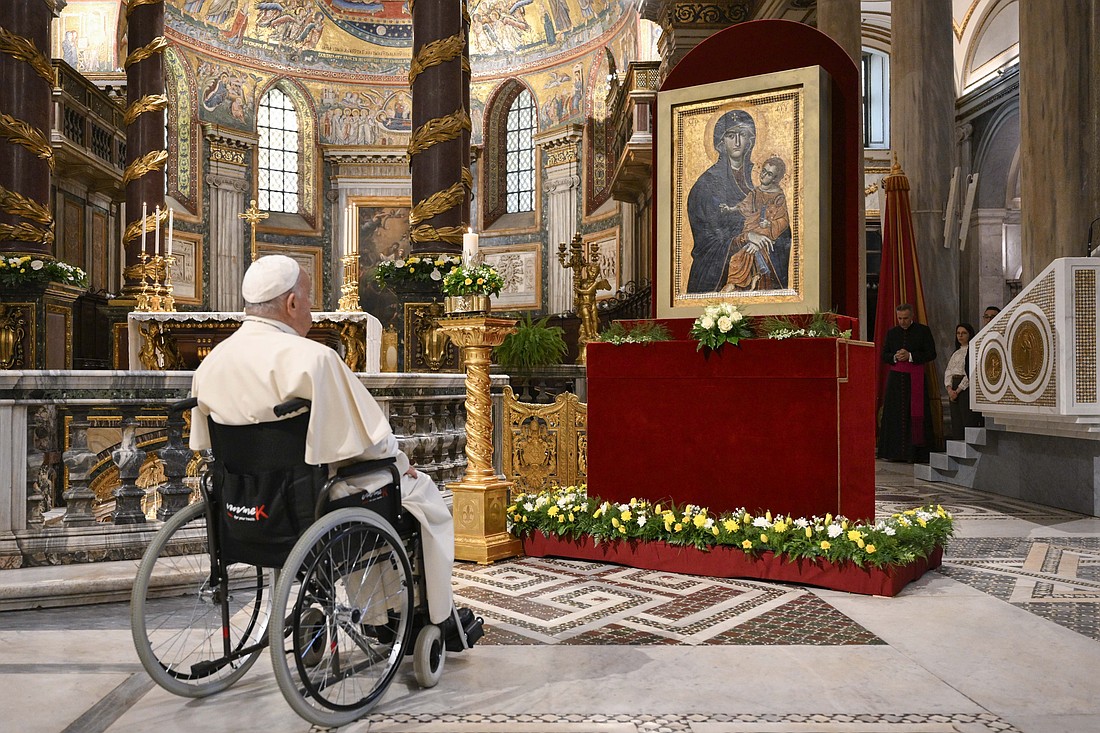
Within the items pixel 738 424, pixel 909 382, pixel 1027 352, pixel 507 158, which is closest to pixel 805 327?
→ pixel 738 424

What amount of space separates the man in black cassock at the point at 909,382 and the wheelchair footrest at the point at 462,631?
811 cm

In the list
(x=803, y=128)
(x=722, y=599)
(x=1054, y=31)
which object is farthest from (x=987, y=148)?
(x=722, y=599)

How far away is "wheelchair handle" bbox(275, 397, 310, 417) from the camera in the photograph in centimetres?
256

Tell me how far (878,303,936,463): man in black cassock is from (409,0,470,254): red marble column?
535 centimetres

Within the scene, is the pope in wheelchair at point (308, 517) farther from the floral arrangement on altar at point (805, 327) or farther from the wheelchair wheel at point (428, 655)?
the floral arrangement on altar at point (805, 327)

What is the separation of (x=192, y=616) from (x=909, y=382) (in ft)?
27.9

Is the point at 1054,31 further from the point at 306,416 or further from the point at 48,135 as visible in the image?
the point at 48,135

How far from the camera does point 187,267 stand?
1944 centimetres

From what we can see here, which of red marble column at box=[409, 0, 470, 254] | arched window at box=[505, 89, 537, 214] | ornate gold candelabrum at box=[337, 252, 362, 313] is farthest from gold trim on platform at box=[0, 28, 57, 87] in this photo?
arched window at box=[505, 89, 537, 214]

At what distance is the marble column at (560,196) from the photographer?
2036 cm

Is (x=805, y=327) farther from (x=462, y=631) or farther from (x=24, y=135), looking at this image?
(x=24, y=135)

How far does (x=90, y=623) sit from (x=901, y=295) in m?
9.68

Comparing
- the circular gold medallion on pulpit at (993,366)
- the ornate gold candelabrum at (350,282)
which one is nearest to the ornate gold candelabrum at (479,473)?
the ornate gold candelabrum at (350,282)

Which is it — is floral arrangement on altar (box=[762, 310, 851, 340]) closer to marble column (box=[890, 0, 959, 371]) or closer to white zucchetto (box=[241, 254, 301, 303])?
white zucchetto (box=[241, 254, 301, 303])
